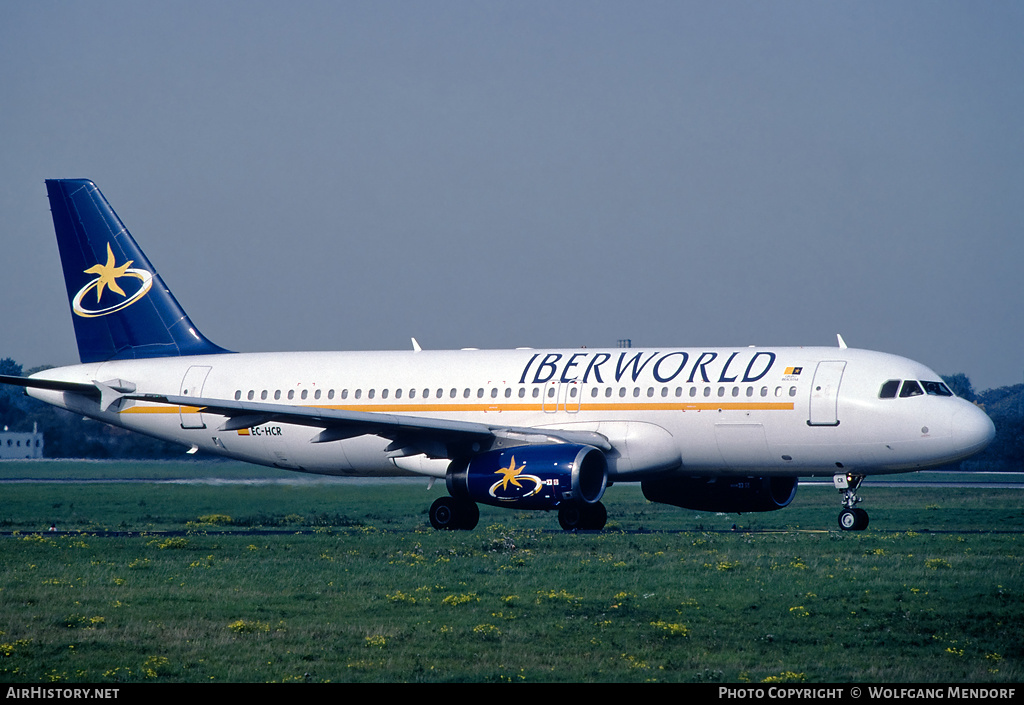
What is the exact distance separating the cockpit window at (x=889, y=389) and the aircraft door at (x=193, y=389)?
17313 mm

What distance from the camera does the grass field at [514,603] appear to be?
1375cm

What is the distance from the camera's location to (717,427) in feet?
92.7

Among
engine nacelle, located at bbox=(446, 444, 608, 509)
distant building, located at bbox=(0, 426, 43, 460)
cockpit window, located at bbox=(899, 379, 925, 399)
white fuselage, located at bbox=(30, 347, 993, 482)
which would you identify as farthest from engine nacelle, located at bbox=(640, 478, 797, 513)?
distant building, located at bbox=(0, 426, 43, 460)

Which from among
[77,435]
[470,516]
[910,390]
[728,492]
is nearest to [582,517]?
[470,516]

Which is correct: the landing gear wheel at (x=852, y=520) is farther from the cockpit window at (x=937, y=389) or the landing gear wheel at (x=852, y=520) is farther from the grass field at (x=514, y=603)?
the cockpit window at (x=937, y=389)

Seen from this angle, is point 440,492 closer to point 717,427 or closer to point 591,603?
point 717,427

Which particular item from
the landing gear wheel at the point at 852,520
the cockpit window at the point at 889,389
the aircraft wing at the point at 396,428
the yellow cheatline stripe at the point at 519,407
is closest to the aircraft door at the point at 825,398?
the yellow cheatline stripe at the point at 519,407

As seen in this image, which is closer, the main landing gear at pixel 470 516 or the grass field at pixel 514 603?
the grass field at pixel 514 603

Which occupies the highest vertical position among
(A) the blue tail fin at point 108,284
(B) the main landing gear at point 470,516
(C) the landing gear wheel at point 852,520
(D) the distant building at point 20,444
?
(D) the distant building at point 20,444

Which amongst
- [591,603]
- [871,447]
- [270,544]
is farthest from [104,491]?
[591,603]

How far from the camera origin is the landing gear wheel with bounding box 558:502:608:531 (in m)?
28.5

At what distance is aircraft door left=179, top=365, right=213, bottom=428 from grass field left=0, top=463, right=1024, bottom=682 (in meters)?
3.37

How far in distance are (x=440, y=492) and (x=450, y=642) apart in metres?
28.0
